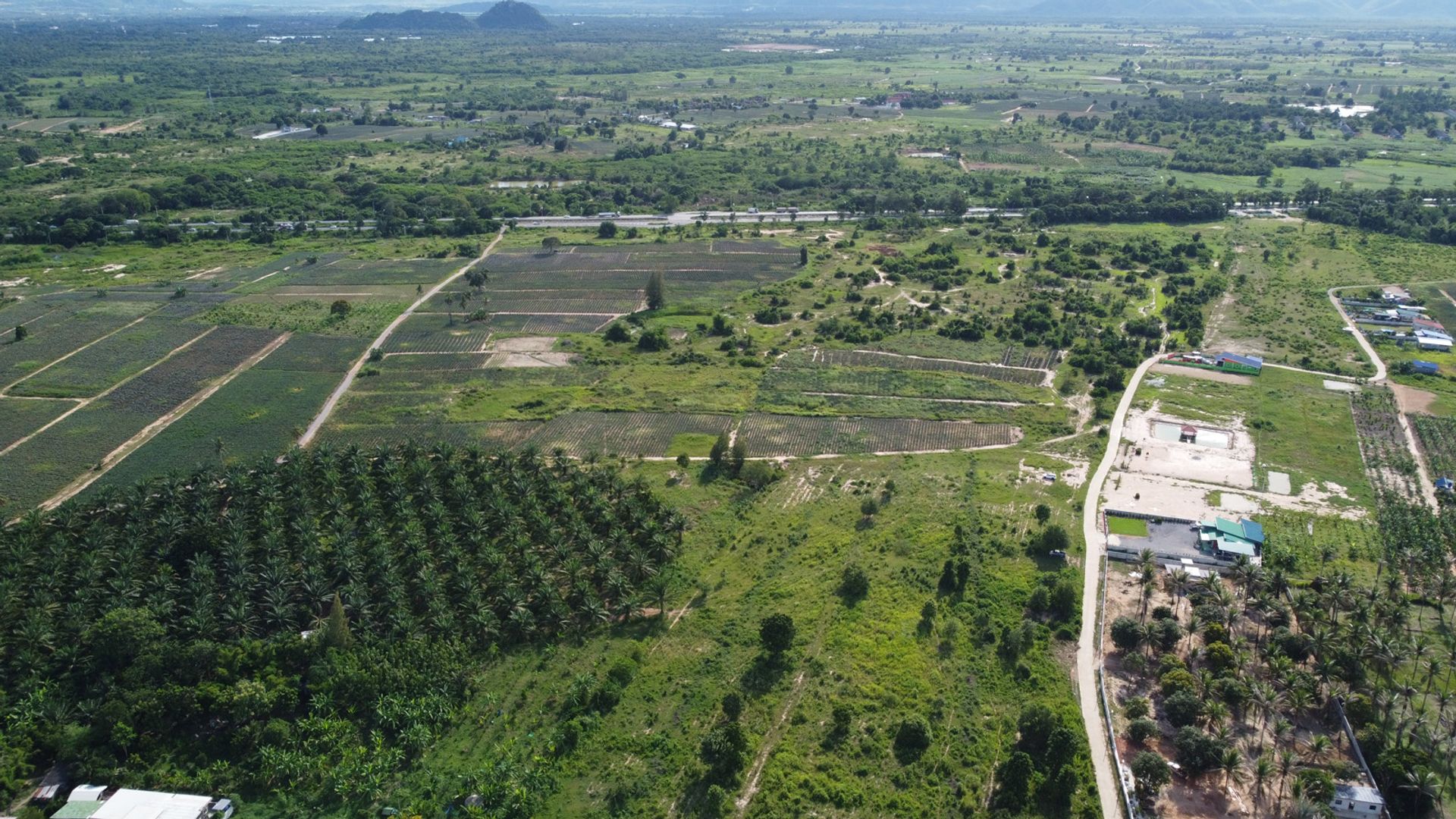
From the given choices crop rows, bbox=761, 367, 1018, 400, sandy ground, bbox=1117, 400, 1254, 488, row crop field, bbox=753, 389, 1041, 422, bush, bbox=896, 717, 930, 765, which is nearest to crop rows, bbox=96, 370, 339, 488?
row crop field, bbox=753, 389, 1041, 422

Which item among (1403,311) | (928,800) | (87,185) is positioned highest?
(87,185)

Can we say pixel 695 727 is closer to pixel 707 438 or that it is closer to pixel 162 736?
pixel 162 736

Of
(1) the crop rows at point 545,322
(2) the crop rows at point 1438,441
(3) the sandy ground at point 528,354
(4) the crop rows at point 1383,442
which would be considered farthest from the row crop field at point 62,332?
(2) the crop rows at point 1438,441

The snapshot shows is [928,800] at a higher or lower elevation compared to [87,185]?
lower

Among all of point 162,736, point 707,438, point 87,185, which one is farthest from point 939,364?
point 87,185

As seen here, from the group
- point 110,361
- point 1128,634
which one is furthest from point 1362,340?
point 110,361

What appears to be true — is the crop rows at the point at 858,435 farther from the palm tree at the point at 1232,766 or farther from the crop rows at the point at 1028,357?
the palm tree at the point at 1232,766

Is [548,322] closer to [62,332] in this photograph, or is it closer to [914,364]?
[914,364]
